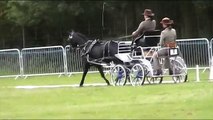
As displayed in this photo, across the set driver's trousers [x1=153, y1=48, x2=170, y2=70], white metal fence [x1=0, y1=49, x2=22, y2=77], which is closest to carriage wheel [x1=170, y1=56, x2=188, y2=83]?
driver's trousers [x1=153, y1=48, x2=170, y2=70]

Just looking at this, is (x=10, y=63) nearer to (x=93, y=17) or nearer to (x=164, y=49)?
(x=93, y=17)

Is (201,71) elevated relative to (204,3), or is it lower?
lower

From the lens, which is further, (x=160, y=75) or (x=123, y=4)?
(x=123, y=4)

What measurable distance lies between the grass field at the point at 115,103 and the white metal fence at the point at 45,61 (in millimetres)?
10957

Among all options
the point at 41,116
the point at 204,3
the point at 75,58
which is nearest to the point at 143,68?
the point at 41,116

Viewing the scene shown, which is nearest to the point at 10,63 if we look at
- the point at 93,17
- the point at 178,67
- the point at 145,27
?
the point at 93,17

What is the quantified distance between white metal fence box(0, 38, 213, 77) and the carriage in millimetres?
8288

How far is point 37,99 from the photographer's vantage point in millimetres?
15133

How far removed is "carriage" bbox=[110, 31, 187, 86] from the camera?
1816cm

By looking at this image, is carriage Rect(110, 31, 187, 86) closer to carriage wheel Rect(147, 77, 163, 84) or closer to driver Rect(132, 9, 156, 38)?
carriage wheel Rect(147, 77, 163, 84)

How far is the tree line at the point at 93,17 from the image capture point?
36.0 meters

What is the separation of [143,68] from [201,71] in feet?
25.6

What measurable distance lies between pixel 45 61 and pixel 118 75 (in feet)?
34.1

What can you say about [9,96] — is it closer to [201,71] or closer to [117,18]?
[201,71]
